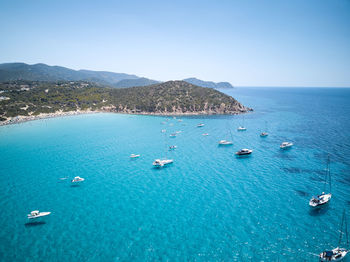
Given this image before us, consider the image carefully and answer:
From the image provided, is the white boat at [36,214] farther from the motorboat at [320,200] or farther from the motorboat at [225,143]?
the motorboat at [225,143]

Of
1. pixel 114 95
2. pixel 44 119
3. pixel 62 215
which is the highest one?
pixel 114 95

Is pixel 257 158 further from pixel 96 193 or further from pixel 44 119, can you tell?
pixel 44 119

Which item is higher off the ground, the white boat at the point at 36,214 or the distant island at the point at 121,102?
the distant island at the point at 121,102

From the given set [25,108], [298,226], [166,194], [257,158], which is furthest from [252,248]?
[25,108]

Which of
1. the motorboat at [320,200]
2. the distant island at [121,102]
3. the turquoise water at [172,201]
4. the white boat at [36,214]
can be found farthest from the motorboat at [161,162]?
the distant island at [121,102]

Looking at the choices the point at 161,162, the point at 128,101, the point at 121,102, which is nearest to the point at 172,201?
the point at 161,162

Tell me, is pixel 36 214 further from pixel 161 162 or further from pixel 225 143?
pixel 225 143

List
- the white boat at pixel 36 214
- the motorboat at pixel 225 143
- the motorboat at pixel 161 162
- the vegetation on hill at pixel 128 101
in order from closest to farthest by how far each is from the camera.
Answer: the white boat at pixel 36 214 → the motorboat at pixel 161 162 → the motorboat at pixel 225 143 → the vegetation on hill at pixel 128 101
